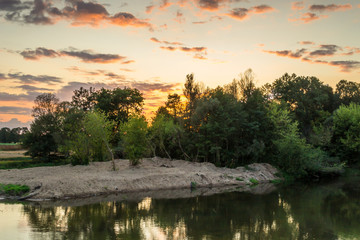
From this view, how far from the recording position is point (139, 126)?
148ft

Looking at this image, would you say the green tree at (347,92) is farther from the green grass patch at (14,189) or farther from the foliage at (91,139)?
the green grass patch at (14,189)

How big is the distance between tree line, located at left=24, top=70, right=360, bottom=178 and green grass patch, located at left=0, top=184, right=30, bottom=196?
12.2 m

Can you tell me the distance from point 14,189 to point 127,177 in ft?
41.9

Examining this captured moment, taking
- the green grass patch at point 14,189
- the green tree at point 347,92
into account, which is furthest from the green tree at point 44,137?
the green tree at point 347,92

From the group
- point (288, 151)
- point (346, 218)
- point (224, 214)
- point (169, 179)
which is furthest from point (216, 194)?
point (288, 151)

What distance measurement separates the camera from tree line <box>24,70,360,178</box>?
45.8 m

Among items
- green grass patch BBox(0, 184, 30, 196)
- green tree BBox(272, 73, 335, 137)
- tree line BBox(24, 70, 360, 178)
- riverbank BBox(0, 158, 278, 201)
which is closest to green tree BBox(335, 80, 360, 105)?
green tree BBox(272, 73, 335, 137)

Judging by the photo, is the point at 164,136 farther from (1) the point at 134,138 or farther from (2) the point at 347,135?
→ (2) the point at 347,135

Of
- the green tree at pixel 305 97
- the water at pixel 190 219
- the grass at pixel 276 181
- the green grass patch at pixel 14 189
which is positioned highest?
the green tree at pixel 305 97

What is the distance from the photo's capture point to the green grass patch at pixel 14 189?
31.5 m

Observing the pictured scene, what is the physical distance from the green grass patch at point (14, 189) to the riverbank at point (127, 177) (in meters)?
0.68

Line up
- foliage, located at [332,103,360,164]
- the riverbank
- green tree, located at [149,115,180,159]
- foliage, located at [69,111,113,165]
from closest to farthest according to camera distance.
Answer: the riverbank < foliage, located at [69,111,113,165] < green tree, located at [149,115,180,159] < foliage, located at [332,103,360,164]

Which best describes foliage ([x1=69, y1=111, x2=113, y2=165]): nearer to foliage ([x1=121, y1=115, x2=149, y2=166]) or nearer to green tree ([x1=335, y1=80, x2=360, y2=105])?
foliage ([x1=121, y1=115, x2=149, y2=166])

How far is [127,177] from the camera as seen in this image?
38906 millimetres
